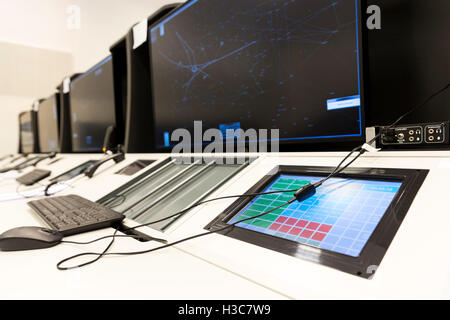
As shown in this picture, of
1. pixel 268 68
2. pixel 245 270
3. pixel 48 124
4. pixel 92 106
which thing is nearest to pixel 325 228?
pixel 245 270

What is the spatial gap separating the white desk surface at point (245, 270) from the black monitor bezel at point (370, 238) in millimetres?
11

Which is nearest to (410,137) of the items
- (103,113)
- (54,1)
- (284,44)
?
(284,44)

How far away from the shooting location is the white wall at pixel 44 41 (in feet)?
10.3

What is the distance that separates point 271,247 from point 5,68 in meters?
4.42

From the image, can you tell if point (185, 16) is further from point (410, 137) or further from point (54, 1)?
point (54, 1)

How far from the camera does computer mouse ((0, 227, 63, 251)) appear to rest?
545 mm

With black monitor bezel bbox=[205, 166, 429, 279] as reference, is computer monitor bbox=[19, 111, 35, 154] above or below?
above

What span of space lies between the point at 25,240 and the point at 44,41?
4018mm

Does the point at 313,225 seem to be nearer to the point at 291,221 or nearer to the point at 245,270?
the point at 291,221

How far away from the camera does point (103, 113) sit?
1819mm

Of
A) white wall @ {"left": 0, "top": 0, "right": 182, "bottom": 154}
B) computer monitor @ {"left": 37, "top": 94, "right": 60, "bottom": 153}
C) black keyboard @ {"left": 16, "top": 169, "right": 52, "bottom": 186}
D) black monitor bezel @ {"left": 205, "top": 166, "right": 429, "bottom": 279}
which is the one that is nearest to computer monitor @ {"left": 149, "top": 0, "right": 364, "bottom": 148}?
black monitor bezel @ {"left": 205, "top": 166, "right": 429, "bottom": 279}

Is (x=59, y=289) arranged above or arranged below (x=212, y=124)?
below

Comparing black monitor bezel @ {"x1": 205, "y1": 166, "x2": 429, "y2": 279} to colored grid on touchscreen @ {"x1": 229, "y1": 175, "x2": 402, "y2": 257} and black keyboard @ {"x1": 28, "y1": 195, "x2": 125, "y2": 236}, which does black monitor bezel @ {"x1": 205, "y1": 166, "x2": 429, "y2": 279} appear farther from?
black keyboard @ {"x1": 28, "y1": 195, "x2": 125, "y2": 236}

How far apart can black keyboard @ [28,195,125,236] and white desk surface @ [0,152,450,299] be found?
8 cm
